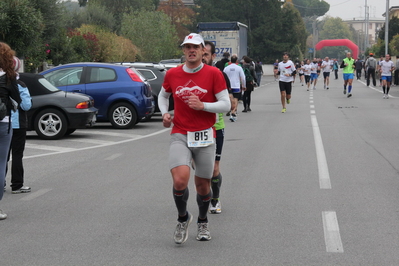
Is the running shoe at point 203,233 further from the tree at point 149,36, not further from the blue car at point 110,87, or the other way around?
the tree at point 149,36

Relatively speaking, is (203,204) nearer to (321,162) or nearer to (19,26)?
(321,162)

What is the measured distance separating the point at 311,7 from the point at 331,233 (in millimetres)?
172277

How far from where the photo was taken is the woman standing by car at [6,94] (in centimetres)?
699

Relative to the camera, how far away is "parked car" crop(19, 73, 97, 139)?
1406cm

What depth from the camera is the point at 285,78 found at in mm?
20625

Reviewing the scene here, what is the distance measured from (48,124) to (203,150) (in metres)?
9.10

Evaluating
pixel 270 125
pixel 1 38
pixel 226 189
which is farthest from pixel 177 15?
pixel 226 189

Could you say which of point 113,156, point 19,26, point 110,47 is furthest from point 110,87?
point 110,47

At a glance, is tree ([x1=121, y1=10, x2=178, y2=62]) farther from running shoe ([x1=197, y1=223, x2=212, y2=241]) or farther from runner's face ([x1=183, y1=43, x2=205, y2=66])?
runner's face ([x1=183, y1=43, x2=205, y2=66])

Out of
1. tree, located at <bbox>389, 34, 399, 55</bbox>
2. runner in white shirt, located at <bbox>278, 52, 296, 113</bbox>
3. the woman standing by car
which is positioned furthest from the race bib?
tree, located at <bbox>389, 34, 399, 55</bbox>

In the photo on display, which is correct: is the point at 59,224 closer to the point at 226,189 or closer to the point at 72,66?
the point at 226,189

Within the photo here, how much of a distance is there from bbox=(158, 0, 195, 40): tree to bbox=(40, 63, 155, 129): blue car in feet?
222

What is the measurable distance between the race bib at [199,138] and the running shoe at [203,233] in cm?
75

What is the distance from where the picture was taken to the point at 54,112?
557 inches
